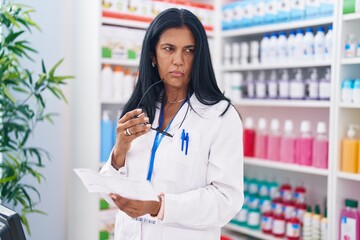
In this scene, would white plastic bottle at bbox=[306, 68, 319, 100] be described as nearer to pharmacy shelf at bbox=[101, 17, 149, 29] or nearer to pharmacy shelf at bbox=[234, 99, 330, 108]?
pharmacy shelf at bbox=[234, 99, 330, 108]

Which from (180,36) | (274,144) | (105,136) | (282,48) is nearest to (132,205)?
(180,36)

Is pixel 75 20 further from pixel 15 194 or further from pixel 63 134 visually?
pixel 15 194

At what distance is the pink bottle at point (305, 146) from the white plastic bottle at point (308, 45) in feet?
1.50

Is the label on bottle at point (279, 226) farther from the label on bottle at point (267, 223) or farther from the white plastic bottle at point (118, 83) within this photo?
the white plastic bottle at point (118, 83)

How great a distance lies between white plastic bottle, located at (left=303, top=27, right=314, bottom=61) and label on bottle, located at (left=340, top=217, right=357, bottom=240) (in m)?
1.09

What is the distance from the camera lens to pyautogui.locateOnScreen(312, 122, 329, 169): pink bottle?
287 cm

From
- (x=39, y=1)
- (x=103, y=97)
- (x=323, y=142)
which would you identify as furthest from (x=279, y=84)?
(x=39, y=1)

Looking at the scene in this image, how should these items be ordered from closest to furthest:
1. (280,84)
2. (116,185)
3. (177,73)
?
(116,185) < (177,73) < (280,84)

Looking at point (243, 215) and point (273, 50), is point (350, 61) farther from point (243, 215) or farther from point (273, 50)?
point (243, 215)

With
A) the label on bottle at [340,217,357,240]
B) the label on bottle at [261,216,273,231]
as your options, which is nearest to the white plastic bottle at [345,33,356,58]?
the label on bottle at [340,217,357,240]

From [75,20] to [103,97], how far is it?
2.22 feet

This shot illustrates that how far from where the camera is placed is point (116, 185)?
1.28 metres

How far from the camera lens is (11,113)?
285 cm

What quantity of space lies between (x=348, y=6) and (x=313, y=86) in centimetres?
56
